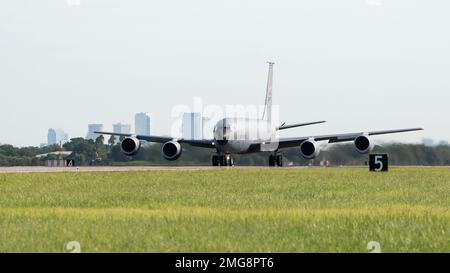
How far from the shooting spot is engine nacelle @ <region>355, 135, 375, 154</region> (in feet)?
209

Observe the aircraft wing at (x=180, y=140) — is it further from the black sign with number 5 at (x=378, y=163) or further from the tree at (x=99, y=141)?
the tree at (x=99, y=141)

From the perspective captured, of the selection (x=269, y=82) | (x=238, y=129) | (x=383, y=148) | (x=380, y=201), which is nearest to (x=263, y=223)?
(x=380, y=201)

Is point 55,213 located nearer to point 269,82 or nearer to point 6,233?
point 6,233

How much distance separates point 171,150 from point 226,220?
163ft

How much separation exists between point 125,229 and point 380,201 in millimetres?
10591

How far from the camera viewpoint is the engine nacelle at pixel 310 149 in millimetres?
65194

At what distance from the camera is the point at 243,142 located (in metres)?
67.1

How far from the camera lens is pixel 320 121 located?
69250mm

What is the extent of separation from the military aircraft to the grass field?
36.7m

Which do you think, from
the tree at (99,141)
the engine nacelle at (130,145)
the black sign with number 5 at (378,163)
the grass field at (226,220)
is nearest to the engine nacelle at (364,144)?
the black sign with number 5 at (378,163)

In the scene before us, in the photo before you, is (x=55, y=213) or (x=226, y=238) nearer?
(x=226, y=238)


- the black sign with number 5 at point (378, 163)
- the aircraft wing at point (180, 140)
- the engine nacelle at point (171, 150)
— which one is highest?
the aircraft wing at point (180, 140)

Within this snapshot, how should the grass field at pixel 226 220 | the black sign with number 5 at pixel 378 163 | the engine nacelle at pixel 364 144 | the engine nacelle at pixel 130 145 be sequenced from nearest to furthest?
→ the grass field at pixel 226 220
the black sign with number 5 at pixel 378 163
the engine nacelle at pixel 364 144
the engine nacelle at pixel 130 145
